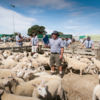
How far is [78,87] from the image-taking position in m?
4.98

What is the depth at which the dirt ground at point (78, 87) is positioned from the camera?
427 cm

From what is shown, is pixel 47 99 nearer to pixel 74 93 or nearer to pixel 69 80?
pixel 74 93

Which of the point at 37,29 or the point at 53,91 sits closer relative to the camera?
the point at 53,91

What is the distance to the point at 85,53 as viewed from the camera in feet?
31.8

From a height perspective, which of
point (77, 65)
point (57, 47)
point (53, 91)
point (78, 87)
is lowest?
point (78, 87)

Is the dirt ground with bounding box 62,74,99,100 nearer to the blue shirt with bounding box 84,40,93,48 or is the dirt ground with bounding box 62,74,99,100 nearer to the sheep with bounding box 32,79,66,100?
the sheep with bounding box 32,79,66,100

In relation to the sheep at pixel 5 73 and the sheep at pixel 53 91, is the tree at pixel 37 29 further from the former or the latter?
the sheep at pixel 53 91

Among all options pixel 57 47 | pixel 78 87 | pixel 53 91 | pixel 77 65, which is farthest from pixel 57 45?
pixel 53 91

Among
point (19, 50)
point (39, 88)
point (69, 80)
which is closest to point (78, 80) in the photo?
point (69, 80)

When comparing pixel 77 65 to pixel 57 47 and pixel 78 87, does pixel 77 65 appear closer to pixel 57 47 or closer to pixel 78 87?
pixel 78 87

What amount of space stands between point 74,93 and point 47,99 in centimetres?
145

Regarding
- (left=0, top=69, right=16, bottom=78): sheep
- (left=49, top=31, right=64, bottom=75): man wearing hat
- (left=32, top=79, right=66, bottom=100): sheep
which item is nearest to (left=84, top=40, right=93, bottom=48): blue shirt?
(left=49, top=31, right=64, bottom=75): man wearing hat

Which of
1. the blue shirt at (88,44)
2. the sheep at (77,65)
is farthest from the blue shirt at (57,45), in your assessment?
the blue shirt at (88,44)

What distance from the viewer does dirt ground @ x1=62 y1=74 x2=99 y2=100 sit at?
4.27 meters
